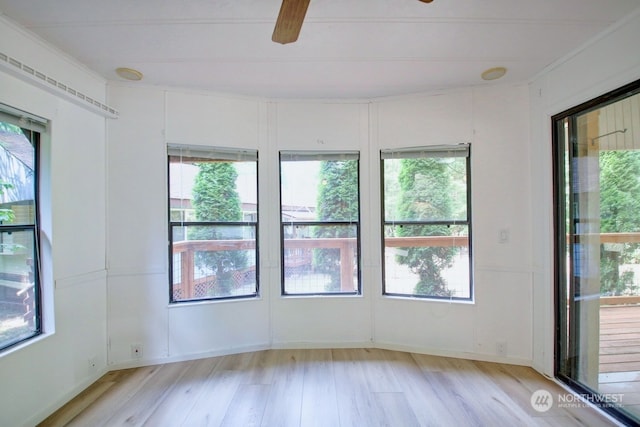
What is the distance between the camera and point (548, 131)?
247cm

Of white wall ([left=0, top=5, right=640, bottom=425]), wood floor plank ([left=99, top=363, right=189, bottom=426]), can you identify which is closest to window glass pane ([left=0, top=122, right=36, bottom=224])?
white wall ([left=0, top=5, right=640, bottom=425])

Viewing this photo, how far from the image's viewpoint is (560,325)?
2406 mm

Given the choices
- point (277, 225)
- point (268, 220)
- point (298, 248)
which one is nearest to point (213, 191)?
point (268, 220)

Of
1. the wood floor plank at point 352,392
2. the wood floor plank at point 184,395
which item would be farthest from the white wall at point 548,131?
the wood floor plank at point 184,395

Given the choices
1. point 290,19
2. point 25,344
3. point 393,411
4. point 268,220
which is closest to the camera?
point 290,19

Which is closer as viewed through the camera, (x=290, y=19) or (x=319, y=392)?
(x=290, y=19)

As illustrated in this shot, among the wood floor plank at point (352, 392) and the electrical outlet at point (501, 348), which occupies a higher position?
the electrical outlet at point (501, 348)

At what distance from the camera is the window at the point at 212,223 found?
280 cm

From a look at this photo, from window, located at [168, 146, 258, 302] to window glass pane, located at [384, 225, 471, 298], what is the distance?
4.73 ft

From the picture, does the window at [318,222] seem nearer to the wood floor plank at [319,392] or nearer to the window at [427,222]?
the window at [427,222]

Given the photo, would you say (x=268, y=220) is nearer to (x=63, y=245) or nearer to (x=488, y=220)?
(x=63, y=245)

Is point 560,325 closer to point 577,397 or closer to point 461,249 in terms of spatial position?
point 577,397

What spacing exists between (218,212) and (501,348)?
118 inches

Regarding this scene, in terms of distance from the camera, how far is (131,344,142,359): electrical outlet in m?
2.64
